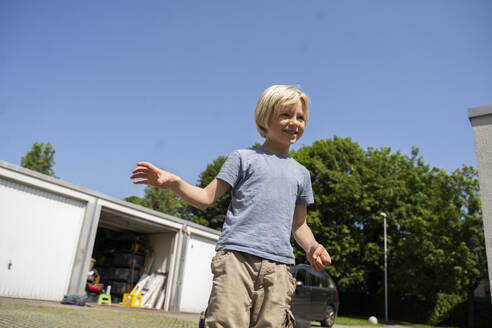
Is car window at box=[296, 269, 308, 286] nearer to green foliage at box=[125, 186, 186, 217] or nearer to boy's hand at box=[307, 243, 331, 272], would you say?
boy's hand at box=[307, 243, 331, 272]

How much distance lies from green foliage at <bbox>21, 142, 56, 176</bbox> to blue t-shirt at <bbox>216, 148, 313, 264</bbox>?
3068 cm

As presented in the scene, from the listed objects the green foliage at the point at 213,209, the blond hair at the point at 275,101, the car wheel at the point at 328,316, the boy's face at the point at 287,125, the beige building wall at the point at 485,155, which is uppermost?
the green foliage at the point at 213,209

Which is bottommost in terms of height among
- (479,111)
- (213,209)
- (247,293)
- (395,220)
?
(247,293)

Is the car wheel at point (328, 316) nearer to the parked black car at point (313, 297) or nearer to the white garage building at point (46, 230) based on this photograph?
the parked black car at point (313, 297)

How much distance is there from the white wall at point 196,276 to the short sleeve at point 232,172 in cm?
1300

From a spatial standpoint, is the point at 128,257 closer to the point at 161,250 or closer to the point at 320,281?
the point at 161,250

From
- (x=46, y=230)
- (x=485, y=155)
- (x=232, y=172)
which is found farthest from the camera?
(x=46, y=230)

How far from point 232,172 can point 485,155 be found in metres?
4.16

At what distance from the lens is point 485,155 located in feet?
14.8

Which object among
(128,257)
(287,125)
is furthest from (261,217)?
(128,257)

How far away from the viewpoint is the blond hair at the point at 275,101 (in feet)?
5.74

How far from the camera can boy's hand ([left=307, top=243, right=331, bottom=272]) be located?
1605 mm

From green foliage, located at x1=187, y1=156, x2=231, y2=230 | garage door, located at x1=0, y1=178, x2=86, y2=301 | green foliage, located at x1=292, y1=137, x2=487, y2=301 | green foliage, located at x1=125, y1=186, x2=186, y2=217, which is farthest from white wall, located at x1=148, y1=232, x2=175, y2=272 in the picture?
green foliage, located at x1=125, y1=186, x2=186, y2=217

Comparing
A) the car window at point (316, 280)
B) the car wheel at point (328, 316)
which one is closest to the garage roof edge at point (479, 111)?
the car window at point (316, 280)
